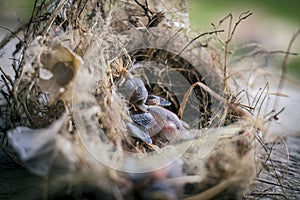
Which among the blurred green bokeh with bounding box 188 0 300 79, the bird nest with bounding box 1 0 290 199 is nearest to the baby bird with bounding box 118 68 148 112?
the bird nest with bounding box 1 0 290 199

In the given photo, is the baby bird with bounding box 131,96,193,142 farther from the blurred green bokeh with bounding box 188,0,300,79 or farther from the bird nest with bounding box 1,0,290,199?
the blurred green bokeh with bounding box 188,0,300,79

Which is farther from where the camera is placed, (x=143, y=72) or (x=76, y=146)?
(x=143, y=72)

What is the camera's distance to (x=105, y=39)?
528 mm

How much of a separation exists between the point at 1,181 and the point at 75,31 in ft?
0.56

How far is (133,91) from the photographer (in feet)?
1.76

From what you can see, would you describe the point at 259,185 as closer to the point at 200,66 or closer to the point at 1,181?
the point at 200,66

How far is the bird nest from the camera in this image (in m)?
0.37

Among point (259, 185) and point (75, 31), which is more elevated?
point (75, 31)

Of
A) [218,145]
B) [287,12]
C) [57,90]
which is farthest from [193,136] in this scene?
[287,12]

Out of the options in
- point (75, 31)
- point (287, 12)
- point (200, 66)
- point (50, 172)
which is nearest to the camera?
point (50, 172)

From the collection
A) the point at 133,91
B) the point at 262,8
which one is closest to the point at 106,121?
the point at 133,91

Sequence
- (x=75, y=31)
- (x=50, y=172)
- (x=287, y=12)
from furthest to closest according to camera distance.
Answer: (x=287, y=12)
(x=75, y=31)
(x=50, y=172)

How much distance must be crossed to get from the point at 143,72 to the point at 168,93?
0.04 metres

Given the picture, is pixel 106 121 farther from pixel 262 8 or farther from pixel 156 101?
pixel 262 8
